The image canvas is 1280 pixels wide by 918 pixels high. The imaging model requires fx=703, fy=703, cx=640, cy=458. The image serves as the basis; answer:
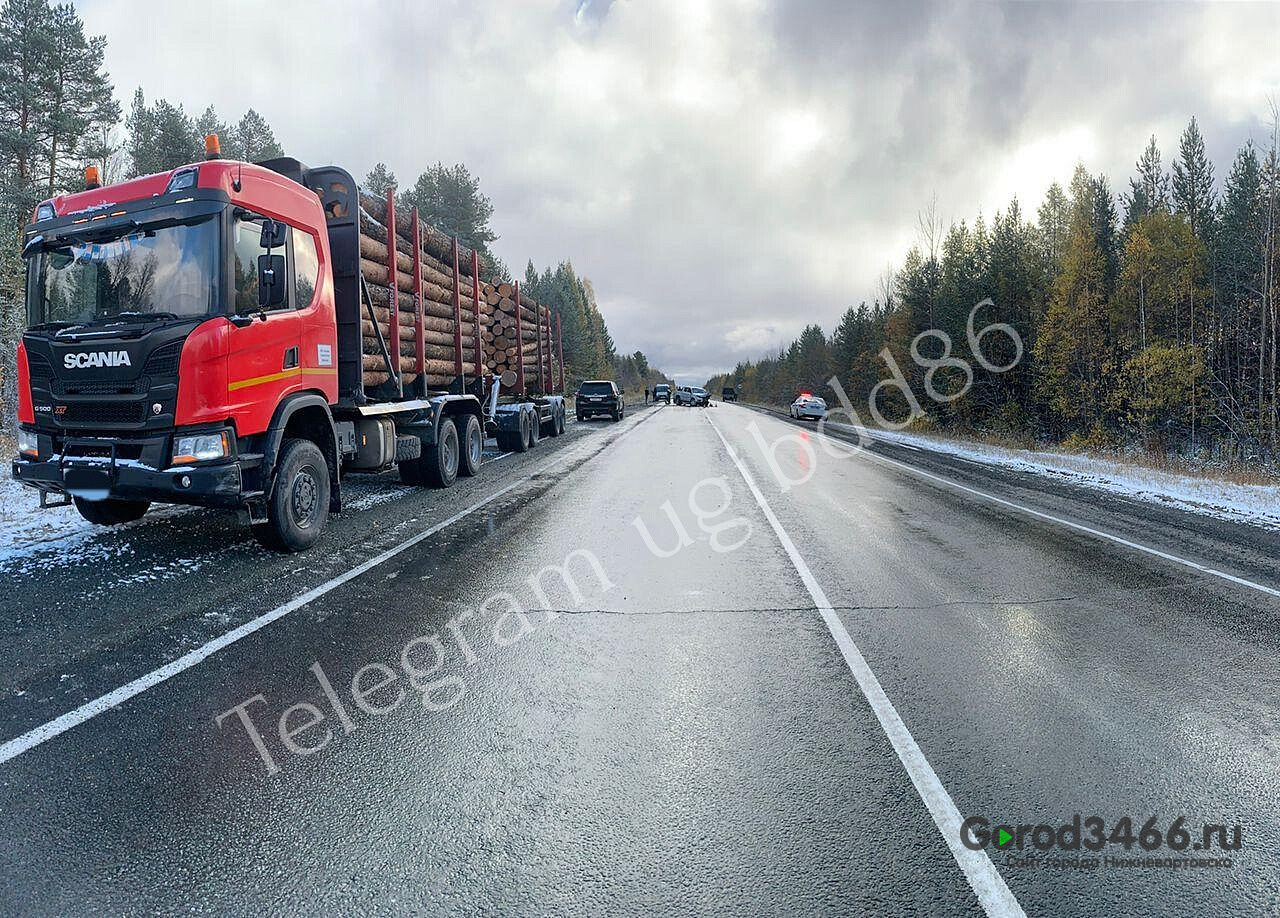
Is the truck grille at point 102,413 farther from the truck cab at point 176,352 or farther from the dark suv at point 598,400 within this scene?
the dark suv at point 598,400

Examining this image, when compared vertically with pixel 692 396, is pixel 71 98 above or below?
above

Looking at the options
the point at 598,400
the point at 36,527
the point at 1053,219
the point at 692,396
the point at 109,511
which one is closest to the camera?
the point at 109,511

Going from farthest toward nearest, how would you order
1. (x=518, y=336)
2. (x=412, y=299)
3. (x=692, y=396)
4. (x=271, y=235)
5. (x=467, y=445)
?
(x=692, y=396) → (x=518, y=336) → (x=467, y=445) → (x=412, y=299) → (x=271, y=235)

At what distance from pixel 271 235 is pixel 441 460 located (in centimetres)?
506

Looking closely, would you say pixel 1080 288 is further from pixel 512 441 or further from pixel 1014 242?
pixel 512 441

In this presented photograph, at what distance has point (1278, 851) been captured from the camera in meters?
2.61

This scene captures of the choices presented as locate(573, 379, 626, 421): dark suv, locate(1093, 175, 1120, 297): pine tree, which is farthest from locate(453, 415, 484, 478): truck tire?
locate(1093, 175, 1120, 297): pine tree

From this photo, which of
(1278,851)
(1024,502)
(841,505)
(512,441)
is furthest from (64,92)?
(1278,851)

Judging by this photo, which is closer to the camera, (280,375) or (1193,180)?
(280,375)

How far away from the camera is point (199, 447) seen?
6066 millimetres

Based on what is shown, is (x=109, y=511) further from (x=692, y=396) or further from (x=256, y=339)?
(x=692, y=396)

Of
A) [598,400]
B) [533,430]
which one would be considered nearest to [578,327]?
[598,400]

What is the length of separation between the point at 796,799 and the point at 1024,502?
976cm

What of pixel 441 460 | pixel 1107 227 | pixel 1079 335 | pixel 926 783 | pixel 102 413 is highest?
pixel 1107 227
